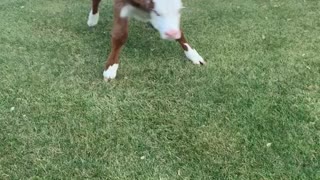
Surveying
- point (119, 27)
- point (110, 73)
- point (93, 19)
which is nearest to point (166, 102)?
point (110, 73)

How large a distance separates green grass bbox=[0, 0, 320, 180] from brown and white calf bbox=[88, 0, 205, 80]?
0.33 feet

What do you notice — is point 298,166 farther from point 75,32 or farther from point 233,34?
point 75,32

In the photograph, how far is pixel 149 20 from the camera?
3.29 m

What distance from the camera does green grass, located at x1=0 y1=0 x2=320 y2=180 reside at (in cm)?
251

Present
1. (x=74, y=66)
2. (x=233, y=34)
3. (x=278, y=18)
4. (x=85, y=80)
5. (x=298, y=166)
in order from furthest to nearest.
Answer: (x=278, y=18) → (x=233, y=34) → (x=74, y=66) → (x=85, y=80) → (x=298, y=166)

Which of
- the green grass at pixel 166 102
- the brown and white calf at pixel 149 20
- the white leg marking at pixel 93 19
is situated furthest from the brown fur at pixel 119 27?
the white leg marking at pixel 93 19

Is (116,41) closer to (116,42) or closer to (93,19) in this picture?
(116,42)

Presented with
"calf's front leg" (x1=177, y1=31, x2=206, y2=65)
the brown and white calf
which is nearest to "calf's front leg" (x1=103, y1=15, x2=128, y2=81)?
the brown and white calf

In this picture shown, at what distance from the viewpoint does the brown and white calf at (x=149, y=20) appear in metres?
3.04

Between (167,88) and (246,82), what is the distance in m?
0.54

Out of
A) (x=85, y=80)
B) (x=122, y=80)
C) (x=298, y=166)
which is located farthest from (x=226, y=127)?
(x=85, y=80)

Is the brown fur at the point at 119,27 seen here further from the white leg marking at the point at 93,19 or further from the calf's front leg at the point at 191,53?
the white leg marking at the point at 93,19

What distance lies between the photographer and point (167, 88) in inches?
128

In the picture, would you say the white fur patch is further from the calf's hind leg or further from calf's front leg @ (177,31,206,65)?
calf's front leg @ (177,31,206,65)
